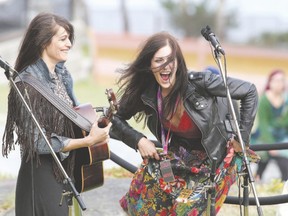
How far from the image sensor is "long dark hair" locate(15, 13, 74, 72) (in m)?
4.45

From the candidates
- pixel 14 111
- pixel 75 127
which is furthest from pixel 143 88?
pixel 14 111

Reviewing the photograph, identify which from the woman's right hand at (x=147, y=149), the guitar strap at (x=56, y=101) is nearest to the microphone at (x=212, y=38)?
the woman's right hand at (x=147, y=149)

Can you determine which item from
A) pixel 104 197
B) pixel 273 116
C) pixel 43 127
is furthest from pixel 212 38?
pixel 273 116

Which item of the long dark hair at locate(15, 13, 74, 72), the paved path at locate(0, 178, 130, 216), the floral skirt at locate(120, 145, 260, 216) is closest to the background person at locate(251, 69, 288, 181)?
the paved path at locate(0, 178, 130, 216)

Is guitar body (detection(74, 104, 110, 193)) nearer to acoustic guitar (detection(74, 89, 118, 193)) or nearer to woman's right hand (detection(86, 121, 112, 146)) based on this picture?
acoustic guitar (detection(74, 89, 118, 193))

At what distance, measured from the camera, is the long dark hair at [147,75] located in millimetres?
4695

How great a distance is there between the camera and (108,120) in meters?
4.54

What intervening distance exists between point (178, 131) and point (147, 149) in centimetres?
22

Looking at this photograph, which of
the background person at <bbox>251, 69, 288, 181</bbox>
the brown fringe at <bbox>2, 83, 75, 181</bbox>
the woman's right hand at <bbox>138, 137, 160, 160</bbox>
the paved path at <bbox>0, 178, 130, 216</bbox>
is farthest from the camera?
the background person at <bbox>251, 69, 288, 181</bbox>

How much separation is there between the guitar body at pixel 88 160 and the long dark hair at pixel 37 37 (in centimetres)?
39

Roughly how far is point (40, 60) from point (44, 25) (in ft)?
0.64

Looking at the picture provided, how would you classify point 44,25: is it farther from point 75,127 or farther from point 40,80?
point 75,127

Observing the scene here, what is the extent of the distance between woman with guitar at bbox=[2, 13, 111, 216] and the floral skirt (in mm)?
506

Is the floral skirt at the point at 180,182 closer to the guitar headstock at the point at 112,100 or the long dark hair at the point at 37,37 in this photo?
the guitar headstock at the point at 112,100
